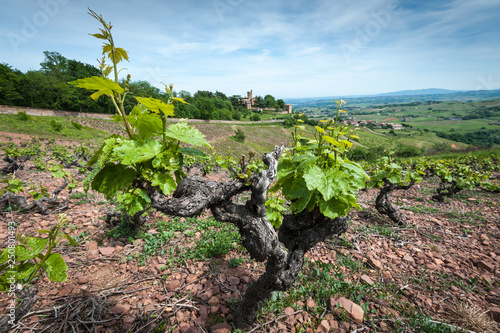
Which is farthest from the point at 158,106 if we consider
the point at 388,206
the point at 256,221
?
the point at 388,206

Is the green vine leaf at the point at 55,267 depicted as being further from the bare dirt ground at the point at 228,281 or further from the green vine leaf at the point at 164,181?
the bare dirt ground at the point at 228,281

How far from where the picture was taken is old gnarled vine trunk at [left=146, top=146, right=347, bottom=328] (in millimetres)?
2041

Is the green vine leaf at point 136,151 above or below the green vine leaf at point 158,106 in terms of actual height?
below

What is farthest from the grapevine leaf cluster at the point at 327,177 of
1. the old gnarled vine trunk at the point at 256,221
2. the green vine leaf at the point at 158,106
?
the green vine leaf at the point at 158,106

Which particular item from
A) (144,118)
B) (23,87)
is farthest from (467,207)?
(23,87)

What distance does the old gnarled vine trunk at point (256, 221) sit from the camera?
6.70 ft

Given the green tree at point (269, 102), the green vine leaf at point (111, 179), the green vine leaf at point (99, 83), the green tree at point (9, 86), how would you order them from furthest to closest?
the green tree at point (269, 102) < the green tree at point (9, 86) < the green vine leaf at point (111, 179) < the green vine leaf at point (99, 83)

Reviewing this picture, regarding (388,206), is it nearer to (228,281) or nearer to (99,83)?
(228,281)

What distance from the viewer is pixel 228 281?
3635 mm

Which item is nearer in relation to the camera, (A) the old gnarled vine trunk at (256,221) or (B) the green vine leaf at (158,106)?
(B) the green vine leaf at (158,106)

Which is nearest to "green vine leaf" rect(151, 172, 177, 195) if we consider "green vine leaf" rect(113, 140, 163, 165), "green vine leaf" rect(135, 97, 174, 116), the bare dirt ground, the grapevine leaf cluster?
"green vine leaf" rect(113, 140, 163, 165)

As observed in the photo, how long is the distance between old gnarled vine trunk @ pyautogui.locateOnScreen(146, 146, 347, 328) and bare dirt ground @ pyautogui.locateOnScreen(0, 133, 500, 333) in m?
0.71

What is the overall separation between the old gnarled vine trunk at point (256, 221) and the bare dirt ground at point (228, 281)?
0.71m

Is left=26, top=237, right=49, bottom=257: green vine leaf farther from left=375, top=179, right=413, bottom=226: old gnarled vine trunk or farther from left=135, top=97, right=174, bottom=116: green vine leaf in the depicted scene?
left=375, top=179, right=413, bottom=226: old gnarled vine trunk
